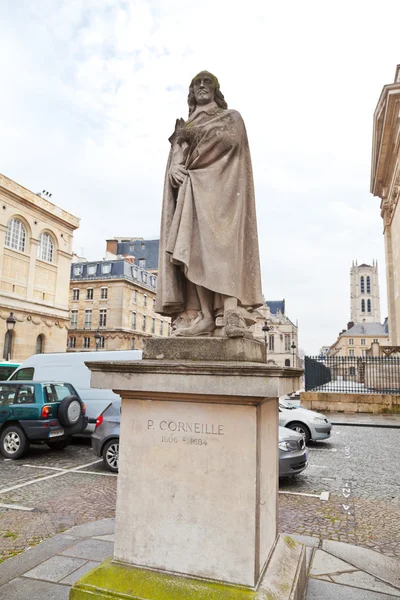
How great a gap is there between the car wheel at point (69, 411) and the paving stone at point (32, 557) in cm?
605

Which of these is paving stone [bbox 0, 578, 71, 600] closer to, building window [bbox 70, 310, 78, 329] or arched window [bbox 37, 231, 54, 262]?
arched window [bbox 37, 231, 54, 262]

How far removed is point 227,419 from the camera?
3.07m

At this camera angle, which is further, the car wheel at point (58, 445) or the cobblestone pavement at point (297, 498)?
the car wheel at point (58, 445)

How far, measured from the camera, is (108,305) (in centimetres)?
5647

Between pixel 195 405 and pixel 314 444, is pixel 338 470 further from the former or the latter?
pixel 195 405

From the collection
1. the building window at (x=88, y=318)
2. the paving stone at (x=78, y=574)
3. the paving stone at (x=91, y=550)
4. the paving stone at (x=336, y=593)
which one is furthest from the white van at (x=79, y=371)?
the building window at (x=88, y=318)

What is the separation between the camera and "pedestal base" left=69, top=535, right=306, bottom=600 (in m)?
2.83

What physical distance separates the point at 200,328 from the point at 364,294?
153m

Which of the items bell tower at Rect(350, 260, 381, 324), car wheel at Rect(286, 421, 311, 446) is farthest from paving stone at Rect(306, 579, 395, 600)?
bell tower at Rect(350, 260, 381, 324)

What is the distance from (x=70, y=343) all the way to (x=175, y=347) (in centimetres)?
5832

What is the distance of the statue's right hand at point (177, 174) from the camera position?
3.87m

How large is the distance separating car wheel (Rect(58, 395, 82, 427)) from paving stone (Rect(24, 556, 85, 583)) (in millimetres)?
6713

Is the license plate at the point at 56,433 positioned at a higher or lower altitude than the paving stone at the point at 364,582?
higher

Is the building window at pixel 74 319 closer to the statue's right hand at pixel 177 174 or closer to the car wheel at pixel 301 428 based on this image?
the car wheel at pixel 301 428
